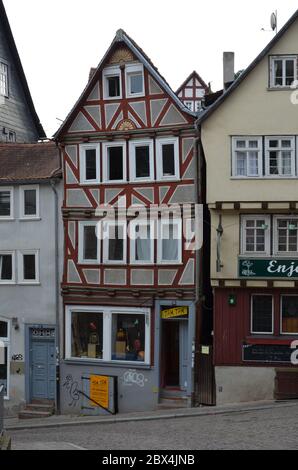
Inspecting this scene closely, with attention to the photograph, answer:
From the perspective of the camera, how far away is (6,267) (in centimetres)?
3256

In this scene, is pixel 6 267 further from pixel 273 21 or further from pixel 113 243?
pixel 273 21

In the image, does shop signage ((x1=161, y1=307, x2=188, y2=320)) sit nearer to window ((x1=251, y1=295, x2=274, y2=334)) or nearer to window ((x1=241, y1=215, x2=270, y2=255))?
window ((x1=251, y1=295, x2=274, y2=334))

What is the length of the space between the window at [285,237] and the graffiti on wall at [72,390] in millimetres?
9116

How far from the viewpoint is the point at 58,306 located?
103ft

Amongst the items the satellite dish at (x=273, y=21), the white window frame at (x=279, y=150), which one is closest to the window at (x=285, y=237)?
the white window frame at (x=279, y=150)

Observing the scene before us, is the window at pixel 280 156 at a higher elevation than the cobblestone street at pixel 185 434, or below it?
higher

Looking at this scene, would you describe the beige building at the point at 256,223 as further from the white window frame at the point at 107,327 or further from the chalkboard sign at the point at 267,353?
the white window frame at the point at 107,327

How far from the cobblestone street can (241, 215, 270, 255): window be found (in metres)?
5.38

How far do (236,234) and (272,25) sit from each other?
730 centimetres

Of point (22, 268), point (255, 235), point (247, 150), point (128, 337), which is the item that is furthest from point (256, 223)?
point (22, 268)

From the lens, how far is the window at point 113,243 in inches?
1200

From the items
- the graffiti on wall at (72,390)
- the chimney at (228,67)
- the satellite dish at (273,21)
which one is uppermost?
the satellite dish at (273,21)

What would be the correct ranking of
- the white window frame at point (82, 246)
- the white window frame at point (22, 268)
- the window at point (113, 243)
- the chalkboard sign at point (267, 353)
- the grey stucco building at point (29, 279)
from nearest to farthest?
the chalkboard sign at point (267, 353) < the window at point (113, 243) < the white window frame at point (82, 246) < the grey stucco building at point (29, 279) < the white window frame at point (22, 268)

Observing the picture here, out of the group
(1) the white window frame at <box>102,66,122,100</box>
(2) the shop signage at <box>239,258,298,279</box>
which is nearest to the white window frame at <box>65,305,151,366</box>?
(2) the shop signage at <box>239,258,298,279</box>
